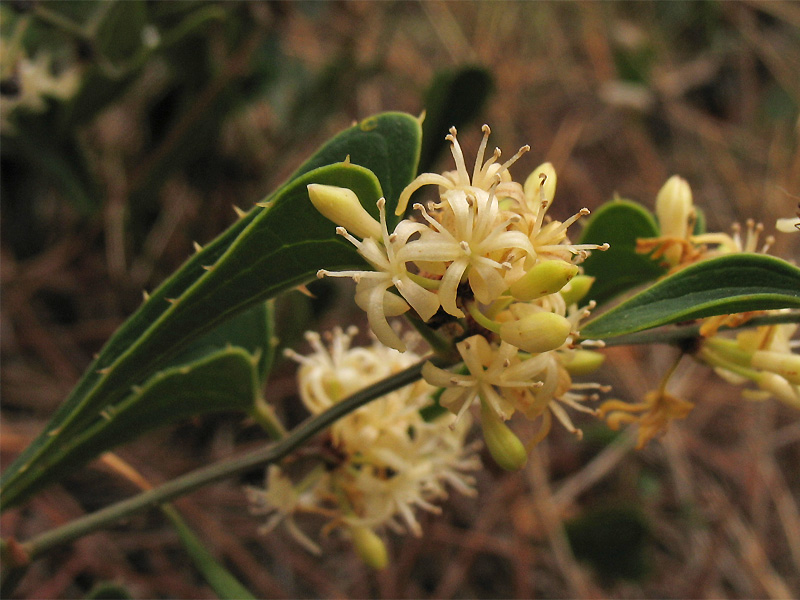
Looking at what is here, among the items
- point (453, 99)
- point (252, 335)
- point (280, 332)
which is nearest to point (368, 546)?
point (252, 335)

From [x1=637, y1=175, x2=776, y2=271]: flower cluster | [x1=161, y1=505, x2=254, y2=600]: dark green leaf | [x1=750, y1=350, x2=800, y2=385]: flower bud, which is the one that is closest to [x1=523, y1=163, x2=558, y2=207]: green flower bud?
[x1=637, y1=175, x2=776, y2=271]: flower cluster

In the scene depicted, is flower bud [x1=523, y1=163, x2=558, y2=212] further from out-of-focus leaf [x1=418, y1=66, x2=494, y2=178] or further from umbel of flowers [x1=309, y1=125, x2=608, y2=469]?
out-of-focus leaf [x1=418, y1=66, x2=494, y2=178]

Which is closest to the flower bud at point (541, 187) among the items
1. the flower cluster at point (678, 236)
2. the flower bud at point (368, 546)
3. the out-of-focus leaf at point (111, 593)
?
the flower cluster at point (678, 236)

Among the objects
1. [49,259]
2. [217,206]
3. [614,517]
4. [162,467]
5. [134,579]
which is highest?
[49,259]

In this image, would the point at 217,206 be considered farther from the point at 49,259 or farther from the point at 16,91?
the point at 16,91

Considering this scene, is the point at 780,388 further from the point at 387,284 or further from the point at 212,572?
the point at 212,572

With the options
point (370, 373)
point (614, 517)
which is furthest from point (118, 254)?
point (614, 517)
